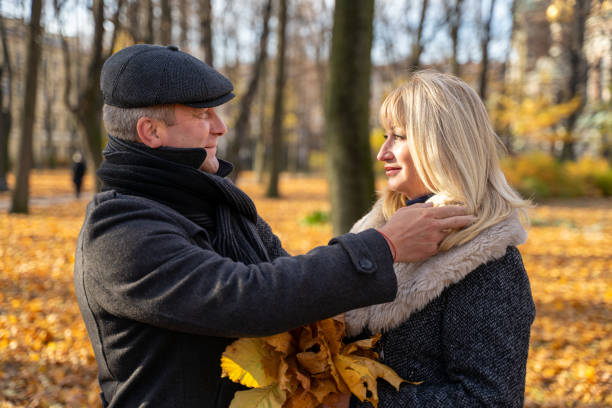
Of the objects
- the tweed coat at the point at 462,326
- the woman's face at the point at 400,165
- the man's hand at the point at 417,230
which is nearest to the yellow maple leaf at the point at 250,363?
the tweed coat at the point at 462,326

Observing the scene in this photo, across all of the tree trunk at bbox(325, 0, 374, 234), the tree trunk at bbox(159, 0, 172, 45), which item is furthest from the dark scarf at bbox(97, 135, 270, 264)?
the tree trunk at bbox(159, 0, 172, 45)

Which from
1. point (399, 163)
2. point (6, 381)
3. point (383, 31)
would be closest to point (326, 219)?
point (6, 381)

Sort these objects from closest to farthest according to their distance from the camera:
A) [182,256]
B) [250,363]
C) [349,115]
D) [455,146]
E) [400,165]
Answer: [182,256], [250,363], [455,146], [400,165], [349,115]

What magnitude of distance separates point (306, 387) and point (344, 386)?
144 millimetres

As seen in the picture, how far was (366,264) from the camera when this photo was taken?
4.65 feet

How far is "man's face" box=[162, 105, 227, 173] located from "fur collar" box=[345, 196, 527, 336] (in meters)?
0.80

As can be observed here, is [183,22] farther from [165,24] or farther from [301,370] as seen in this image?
[301,370]

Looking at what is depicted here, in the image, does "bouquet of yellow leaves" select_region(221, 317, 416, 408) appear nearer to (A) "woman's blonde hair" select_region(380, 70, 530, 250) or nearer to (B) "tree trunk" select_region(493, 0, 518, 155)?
(A) "woman's blonde hair" select_region(380, 70, 530, 250)

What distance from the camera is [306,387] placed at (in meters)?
1.54

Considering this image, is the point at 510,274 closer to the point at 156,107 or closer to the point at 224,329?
the point at 224,329

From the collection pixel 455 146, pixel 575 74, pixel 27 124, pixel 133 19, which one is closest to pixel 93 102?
pixel 133 19

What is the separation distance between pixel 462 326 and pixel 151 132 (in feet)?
4.03

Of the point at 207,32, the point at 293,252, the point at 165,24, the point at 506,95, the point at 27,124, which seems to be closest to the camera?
the point at 293,252

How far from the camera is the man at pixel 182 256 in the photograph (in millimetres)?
1354
